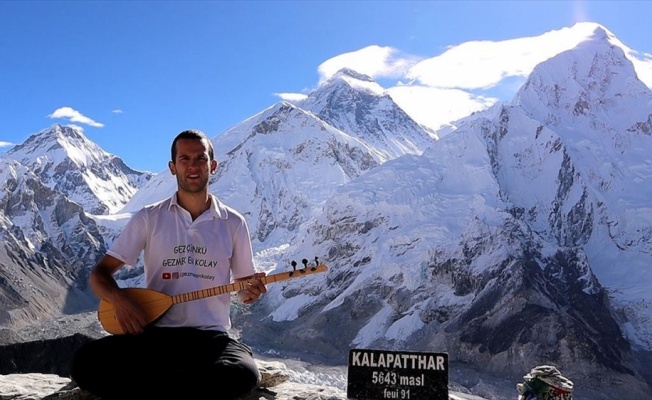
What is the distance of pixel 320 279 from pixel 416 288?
36576mm

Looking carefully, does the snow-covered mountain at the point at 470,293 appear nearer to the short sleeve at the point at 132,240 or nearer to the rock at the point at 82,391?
the rock at the point at 82,391

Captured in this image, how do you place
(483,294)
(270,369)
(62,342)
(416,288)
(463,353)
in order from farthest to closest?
(416,288) → (483,294) → (463,353) → (62,342) → (270,369)

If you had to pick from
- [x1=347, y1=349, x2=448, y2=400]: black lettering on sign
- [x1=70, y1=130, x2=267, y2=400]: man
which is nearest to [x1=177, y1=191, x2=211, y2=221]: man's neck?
[x1=70, y1=130, x2=267, y2=400]: man

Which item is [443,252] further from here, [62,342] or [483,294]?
[62,342]

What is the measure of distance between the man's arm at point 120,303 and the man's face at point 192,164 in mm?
1365

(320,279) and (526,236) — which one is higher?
(526,236)

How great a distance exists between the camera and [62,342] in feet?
139

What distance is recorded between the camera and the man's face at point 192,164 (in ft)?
23.9

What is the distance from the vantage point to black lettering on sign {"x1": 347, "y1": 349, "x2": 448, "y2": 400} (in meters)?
7.23

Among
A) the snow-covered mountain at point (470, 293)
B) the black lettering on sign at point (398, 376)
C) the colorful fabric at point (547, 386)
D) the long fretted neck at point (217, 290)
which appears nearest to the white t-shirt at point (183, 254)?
the long fretted neck at point (217, 290)

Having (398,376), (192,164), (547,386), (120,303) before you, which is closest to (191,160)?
(192,164)

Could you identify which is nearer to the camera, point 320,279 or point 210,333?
point 210,333

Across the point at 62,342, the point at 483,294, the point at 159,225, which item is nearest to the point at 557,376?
the point at 159,225

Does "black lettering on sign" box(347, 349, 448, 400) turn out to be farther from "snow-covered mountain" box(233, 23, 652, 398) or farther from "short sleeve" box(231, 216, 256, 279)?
"snow-covered mountain" box(233, 23, 652, 398)
